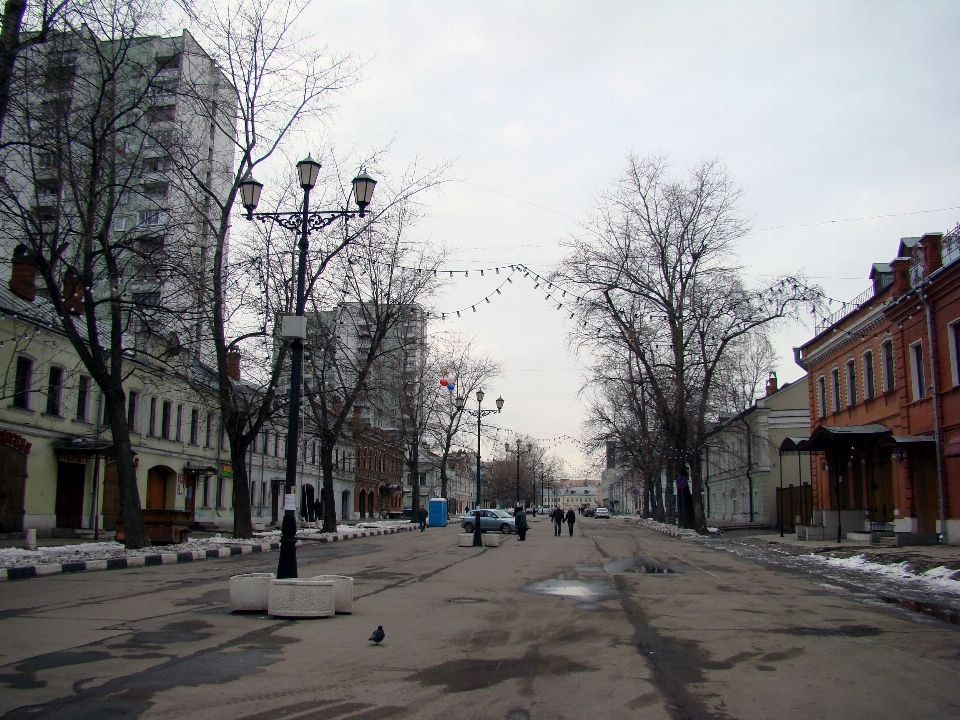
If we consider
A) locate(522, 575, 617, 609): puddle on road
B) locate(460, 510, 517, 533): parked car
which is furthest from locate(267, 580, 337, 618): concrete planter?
locate(460, 510, 517, 533): parked car

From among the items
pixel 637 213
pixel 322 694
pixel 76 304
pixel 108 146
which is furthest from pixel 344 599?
pixel 637 213

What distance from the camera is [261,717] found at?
5.60m

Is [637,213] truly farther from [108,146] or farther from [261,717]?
[261,717]

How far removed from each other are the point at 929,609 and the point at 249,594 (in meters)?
9.83

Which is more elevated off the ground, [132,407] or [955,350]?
[955,350]

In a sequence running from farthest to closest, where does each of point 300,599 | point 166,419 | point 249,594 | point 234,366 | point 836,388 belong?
point 166,419
point 234,366
point 836,388
point 249,594
point 300,599

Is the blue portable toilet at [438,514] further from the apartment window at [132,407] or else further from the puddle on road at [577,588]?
the puddle on road at [577,588]

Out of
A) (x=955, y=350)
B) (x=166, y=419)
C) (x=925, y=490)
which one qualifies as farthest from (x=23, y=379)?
(x=925, y=490)

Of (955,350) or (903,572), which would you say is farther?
(955,350)

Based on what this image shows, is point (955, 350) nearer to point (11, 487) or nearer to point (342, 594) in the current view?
point (342, 594)

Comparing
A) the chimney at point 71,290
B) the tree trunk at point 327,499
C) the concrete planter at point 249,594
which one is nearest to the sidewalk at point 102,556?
the chimney at point 71,290

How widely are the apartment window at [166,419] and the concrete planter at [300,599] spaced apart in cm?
2962

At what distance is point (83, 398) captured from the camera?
30828 mm

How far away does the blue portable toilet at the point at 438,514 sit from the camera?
60.0 meters
